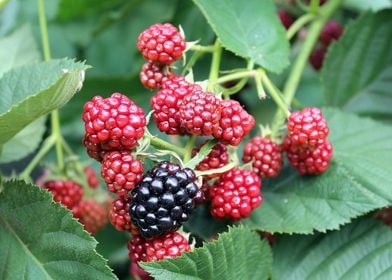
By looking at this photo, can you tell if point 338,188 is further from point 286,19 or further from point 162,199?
point 286,19

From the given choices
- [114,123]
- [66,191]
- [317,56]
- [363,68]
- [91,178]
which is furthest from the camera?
[317,56]

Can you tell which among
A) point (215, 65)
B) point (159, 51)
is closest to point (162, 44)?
point (159, 51)

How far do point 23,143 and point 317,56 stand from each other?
0.79 m

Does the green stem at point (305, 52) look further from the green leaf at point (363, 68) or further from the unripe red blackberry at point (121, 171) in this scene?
the unripe red blackberry at point (121, 171)

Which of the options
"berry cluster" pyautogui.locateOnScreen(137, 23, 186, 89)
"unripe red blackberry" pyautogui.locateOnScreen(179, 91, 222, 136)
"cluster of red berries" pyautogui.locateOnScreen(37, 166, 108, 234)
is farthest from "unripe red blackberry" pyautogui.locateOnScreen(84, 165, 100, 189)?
"unripe red blackberry" pyautogui.locateOnScreen(179, 91, 222, 136)

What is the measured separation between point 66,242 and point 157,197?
6.4 inches

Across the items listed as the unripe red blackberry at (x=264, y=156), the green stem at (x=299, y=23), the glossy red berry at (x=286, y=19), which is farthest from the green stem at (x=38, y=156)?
the glossy red berry at (x=286, y=19)

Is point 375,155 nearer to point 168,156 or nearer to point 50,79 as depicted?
point 168,156

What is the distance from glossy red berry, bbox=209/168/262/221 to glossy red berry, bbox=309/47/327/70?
72cm

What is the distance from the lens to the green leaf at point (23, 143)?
1484mm

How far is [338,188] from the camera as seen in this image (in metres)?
1.33

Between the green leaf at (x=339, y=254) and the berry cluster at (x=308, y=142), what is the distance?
A: 0.41 feet

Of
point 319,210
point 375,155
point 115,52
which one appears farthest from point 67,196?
point 115,52

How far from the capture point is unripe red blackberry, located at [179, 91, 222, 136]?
1118mm
